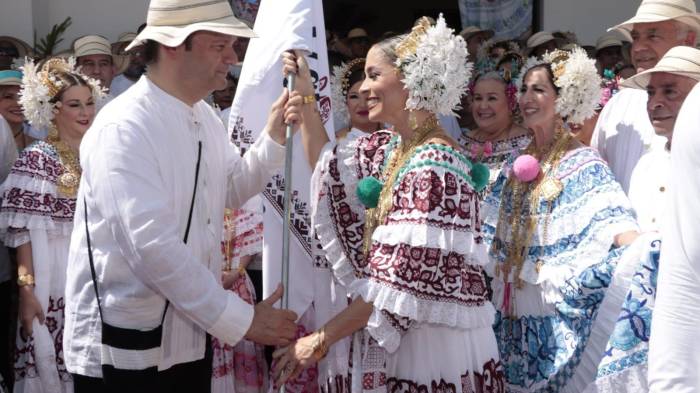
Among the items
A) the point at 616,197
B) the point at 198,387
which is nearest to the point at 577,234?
the point at 616,197

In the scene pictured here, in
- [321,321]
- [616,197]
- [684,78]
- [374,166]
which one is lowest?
[321,321]

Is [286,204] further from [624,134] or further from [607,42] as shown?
[607,42]

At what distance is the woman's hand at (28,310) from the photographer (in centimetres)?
510

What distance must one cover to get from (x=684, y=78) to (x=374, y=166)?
156 centimetres

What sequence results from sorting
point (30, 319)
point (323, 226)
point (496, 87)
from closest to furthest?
point (323, 226) → point (30, 319) → point (496, 87)

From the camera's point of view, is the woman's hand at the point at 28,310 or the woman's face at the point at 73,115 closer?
the woman's hand at the point at 28,310

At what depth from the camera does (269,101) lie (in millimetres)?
4383

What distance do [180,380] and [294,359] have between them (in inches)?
17.4

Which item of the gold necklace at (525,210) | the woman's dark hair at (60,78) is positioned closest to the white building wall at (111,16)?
the woman's dark hair at (60,78)

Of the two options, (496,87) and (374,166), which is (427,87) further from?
(496,87)

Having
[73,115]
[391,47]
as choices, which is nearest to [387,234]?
[391,47]

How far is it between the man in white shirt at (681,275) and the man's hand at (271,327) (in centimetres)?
164

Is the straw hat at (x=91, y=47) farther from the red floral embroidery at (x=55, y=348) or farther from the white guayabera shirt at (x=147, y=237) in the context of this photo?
the white guayabera shirt at (x=147, y=237)

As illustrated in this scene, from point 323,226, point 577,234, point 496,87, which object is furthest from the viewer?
point 496,87
